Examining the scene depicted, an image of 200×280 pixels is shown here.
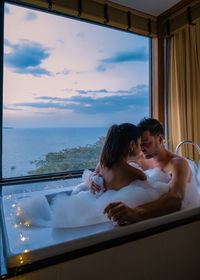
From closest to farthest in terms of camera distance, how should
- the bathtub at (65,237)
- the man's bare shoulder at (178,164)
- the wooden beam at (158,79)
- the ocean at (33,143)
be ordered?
the bathtub at (65,237) < the man's bare shoulder at (178,164) < the ocean at (33,143) < the wooden beam at (158,79)

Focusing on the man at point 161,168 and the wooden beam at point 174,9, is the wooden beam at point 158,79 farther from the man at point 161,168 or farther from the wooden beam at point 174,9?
the man at point 161,168

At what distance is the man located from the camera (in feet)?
3.43

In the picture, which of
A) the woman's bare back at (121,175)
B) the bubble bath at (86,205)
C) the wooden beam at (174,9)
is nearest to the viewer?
the bubble bath at (86,205)

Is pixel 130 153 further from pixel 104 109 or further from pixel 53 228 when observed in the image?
pixel 104 109

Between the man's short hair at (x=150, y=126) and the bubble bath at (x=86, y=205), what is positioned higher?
the man's short hair at (x=150, y=126)

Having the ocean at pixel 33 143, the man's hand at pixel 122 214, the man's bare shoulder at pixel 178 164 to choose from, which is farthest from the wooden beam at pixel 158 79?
the man's hand at pixel 122 214

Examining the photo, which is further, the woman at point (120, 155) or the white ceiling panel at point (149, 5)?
the white ceiling panel at point (149, 5)

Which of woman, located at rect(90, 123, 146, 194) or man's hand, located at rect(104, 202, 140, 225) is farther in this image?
woman, located at rect(90, 123, 146, 194)

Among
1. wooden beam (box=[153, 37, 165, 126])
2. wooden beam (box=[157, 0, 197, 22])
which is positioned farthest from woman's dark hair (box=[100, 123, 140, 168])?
wooden beam (box=[157, 0, 197, 22])

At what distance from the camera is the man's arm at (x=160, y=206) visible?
1.03 m

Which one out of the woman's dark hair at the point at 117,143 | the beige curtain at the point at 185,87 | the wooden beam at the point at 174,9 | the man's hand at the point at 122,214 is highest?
the wooden beam at the point at 174,9

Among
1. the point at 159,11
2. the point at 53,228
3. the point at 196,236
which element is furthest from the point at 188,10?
the point at 53,228

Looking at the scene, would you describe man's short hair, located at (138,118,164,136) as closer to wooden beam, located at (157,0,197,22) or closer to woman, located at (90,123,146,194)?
woman, located at (90,123,146,194)

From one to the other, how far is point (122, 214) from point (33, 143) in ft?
4.39
